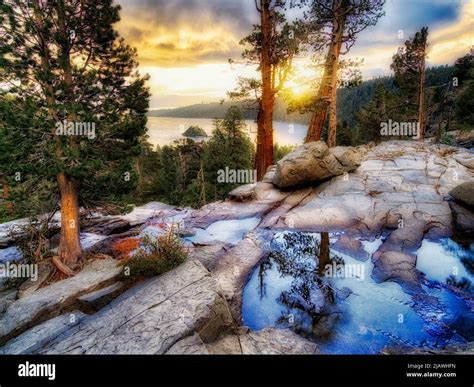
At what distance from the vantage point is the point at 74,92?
868 centimetres

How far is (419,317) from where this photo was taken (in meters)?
5.50

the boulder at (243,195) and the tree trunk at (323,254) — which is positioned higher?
the boulder at (243,195)

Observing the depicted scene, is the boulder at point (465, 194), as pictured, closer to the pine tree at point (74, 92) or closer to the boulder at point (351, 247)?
the boulder at point (351, 247)

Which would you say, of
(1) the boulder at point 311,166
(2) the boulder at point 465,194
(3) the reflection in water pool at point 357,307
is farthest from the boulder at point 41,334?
(2) the boulder at point 465,194

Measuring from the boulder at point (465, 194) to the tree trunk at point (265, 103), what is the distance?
37.8 ft

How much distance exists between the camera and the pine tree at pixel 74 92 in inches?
301

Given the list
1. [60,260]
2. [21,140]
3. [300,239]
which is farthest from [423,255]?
[21,140]

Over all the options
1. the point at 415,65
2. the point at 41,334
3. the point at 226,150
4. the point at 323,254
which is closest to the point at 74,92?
the point at 41,334

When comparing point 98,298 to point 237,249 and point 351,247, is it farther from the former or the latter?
point 351,247

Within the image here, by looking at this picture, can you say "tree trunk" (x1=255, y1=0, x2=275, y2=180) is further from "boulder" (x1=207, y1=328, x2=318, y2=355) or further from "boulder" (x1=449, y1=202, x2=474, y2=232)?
"boulder" (x1=207, y1=328, x2=318, y2=355)

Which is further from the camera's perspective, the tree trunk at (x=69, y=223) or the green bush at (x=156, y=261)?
the tree trunk at (x=69, y=223)
